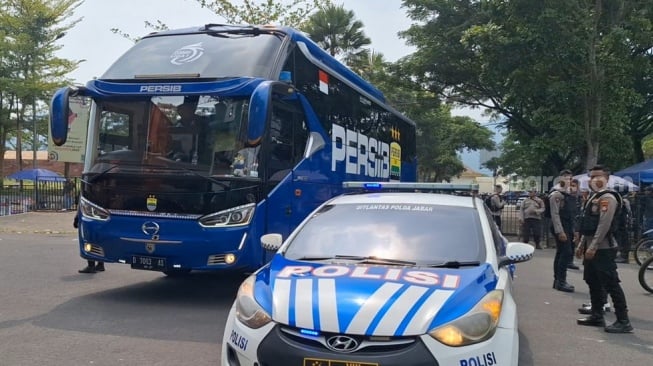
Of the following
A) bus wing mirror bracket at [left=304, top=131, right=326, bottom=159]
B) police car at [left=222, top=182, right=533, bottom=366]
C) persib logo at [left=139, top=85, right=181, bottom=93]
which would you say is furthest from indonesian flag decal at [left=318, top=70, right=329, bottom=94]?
police car at [left=222, top=182, right=533, bottom=366]

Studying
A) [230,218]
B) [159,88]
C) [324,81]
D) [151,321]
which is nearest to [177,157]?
[159,88]

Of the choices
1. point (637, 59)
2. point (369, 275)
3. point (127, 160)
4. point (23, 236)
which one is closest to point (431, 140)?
point (637, 59)

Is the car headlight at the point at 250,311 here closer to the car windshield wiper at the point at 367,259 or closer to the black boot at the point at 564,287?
the car windshield wiper at the point at 367,259

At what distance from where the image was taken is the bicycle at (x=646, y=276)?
1013 cm

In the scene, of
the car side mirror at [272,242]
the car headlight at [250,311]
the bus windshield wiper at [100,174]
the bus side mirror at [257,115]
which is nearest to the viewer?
the car headlight at [250,311]

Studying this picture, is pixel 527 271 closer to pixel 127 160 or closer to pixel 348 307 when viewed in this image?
pixel 127 160

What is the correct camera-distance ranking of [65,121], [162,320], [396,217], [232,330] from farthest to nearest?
[65,121] → [162,320] → [396,217] → [232,330]

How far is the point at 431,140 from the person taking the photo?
4741 centimetres

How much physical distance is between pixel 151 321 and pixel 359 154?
206 inches

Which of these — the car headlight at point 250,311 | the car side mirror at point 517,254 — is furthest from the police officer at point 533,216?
the car headlight at point 250,311

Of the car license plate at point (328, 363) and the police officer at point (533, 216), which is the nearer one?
the car license plate at point (328, 363)

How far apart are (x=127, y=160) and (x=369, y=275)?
456 cm

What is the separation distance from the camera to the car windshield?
480 cm

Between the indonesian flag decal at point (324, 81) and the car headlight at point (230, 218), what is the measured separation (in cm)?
264
